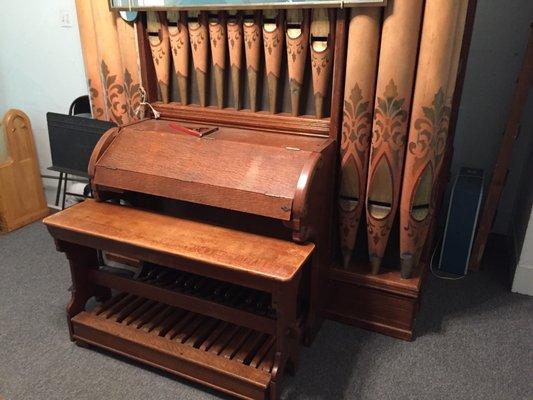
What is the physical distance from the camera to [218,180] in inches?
63.2

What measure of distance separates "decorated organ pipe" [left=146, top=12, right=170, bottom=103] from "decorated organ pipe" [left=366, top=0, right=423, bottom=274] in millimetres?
951

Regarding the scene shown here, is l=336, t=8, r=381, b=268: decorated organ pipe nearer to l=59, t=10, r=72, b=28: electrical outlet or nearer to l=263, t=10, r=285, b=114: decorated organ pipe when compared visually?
l=263, t=10, r=285, b=114: decorated organ pipe

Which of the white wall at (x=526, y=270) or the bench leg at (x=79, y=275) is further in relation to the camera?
the white wall at (x=526, y=270)

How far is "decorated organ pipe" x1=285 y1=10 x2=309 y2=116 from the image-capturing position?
5.49 feet

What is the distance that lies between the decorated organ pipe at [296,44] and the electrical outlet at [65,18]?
1.80m

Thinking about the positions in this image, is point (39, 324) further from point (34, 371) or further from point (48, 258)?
point (48, 258)

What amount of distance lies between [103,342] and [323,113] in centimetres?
131

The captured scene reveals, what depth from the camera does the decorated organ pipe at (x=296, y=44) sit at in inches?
65.9

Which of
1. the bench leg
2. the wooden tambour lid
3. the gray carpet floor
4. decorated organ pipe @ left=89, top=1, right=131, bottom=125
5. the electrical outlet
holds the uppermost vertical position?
the electrical outlet

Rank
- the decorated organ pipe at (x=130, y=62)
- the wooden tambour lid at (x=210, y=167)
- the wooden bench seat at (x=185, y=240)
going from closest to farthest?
the wooden bench seat at (x=185, y=240)
the wooden tambour lid at (x=210, y=167)
the decorated organ pipe at (x=130, y=62)

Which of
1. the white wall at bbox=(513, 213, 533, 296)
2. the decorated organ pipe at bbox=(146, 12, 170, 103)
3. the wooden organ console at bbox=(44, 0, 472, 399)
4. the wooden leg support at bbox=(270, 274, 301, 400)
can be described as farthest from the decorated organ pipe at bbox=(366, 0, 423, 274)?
the decorated organ pipe at bbox=(146, 12, 170, 103)

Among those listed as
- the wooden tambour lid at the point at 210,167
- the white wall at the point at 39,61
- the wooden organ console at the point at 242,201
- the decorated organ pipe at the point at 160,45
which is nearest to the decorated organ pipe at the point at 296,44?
the wooden organ console at the point at 242,201

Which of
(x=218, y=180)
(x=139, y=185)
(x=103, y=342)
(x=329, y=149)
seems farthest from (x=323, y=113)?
(x=103, y=342)

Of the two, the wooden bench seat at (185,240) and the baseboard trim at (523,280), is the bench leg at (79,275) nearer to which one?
the wooden bench seat at (185,240)
